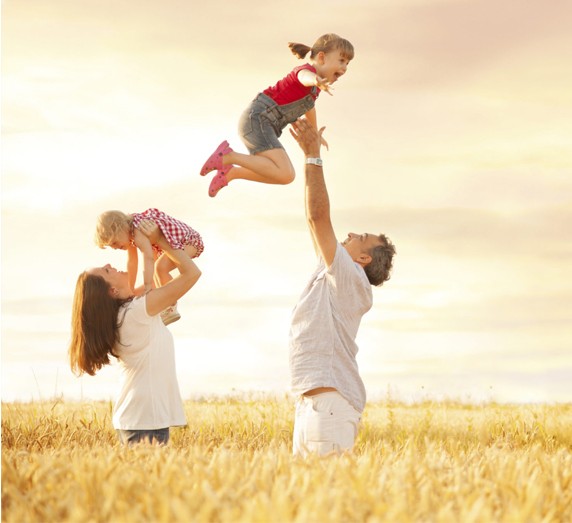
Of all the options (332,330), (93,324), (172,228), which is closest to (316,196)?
(332,330)

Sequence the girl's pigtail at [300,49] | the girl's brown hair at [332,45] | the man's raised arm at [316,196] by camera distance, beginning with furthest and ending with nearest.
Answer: the girl's pigtail at [300,49], the girl's brown hair at [332,45], the man's raised arm at [316,196]

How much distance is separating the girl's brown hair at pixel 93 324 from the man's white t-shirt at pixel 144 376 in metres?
0.08

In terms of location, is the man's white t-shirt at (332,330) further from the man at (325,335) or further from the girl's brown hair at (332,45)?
the girl's brown hair at (332,45)

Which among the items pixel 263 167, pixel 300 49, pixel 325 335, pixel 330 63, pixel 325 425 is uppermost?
pixel 300 49

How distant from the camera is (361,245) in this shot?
19.9 ft

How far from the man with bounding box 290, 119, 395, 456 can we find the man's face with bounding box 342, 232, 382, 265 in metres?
0.30

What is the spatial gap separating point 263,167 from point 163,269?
1.45m

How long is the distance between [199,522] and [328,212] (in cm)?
280

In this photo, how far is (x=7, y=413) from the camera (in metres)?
11.1

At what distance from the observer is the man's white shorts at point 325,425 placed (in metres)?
5.36

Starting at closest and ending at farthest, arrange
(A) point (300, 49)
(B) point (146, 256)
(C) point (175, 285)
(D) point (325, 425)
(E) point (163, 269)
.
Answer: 1. (D) point (325, 425)
2. (C) point (175, 285)
3. (B) point (146, 256)
4. (E) point (163, 269)
5. (A) point (300, 49)

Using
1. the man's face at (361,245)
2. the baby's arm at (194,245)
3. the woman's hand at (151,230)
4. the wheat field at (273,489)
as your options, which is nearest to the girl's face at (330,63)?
the baby's arm at (194,245)

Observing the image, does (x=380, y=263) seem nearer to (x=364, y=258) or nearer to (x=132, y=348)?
(x=364, y=258)

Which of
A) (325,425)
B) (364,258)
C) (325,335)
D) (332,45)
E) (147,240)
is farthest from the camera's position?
(332,45)
